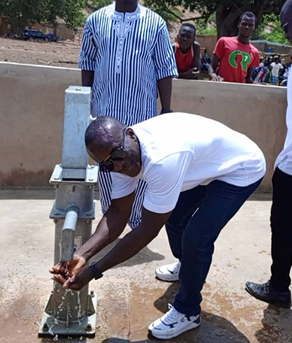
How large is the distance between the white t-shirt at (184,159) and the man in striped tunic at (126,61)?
0.86 m

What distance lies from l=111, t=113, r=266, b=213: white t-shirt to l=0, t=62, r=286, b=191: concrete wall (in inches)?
89.4

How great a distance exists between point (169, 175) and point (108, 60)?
1.30m

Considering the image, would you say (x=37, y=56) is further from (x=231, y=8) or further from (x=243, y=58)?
(x=243, y=58)

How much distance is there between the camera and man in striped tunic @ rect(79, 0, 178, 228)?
123 inches

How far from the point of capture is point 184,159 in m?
2.16

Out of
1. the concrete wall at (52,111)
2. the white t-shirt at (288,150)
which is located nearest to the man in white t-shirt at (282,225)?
the white t-shirt at (288,150)

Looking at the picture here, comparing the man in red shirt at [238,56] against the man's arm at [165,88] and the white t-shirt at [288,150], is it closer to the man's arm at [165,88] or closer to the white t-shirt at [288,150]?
the man's arm at [165,88]

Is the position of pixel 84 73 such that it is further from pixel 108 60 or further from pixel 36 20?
pixel 36 20

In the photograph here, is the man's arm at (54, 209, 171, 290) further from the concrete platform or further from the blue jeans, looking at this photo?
the concrete platform

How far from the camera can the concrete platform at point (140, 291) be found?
8.75ft

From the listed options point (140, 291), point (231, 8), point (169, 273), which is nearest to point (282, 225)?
point (169, 273)

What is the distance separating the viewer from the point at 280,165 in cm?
279

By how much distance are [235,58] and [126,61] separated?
7.75 feet

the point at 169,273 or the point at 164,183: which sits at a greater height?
the point at 164,183
